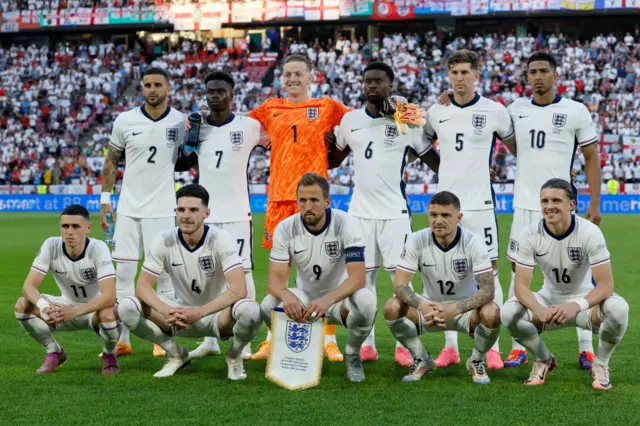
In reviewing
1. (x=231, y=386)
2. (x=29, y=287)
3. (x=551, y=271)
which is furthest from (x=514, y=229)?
(x=29, y=287)

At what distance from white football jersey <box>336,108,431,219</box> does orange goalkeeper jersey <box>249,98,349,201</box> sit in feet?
1.05

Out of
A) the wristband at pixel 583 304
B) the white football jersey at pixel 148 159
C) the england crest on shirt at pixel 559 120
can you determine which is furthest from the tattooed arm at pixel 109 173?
the wristband at pixel 583 304

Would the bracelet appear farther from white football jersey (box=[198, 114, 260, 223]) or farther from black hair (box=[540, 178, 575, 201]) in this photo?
black hair (box=[540, 178, 575, 201])

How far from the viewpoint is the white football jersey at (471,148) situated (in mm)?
6910

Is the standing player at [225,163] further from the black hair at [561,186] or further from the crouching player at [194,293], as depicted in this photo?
the black hair at [561,186]

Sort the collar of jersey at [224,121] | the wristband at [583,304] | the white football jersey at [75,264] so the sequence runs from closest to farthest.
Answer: the wristband at [583,304]
the white football jersey at [75,264]
the collar of jersey at [224,121]

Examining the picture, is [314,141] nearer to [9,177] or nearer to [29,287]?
[29,287]

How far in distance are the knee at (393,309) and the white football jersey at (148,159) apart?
2.30 m

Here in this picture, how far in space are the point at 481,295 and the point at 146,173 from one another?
305cm

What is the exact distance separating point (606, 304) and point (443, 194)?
1287mm

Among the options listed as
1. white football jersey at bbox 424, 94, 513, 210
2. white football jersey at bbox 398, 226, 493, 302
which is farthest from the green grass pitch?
white football jersey at bbox 424, 94, 513, 210

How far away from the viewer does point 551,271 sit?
6203 millimetres

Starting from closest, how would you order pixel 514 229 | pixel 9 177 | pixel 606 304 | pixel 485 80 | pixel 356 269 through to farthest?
pixel 606 304, pixel 356 269, pixel 514 229, pixel 9 177, pixel 485 80

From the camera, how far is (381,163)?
23.3 ft
